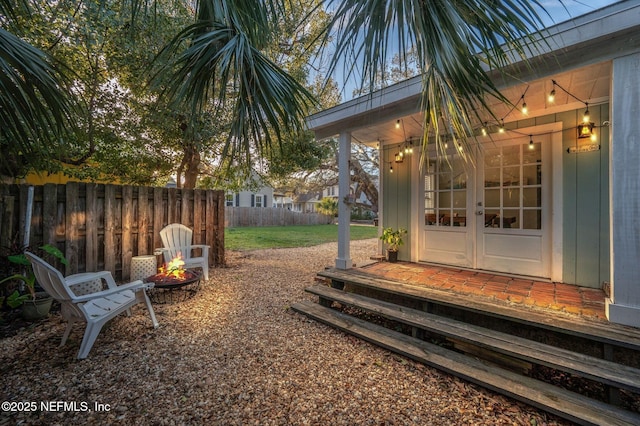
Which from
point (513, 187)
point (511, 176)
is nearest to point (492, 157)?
point (511, 176)

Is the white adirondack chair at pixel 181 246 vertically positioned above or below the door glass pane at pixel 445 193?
below

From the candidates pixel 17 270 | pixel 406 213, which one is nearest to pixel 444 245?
pixel 406 213

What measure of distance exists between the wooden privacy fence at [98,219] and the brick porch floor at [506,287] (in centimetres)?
369

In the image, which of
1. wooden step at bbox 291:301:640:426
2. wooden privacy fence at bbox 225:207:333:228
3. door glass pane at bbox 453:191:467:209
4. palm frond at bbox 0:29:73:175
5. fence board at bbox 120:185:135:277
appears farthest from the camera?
wooden privacy fence at bbox 225:207:333:228

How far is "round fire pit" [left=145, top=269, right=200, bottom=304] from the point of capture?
315cm

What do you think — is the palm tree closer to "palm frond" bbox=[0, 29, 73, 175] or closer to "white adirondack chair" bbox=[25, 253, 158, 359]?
"palm frond" bbox=[0, 29, 73, 175]

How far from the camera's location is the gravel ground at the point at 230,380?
5.40ft

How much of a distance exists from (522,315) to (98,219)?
17.7 ft

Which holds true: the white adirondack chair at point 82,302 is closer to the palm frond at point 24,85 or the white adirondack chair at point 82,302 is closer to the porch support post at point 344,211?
the palm frond at point 24,85

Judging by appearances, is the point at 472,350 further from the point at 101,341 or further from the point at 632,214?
the point at 101,341

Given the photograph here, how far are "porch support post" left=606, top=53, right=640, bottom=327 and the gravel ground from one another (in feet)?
4.05

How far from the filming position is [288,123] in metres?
2.04

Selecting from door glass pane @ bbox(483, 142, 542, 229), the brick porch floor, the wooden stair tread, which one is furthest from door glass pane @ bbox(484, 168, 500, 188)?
the wooden stair tread

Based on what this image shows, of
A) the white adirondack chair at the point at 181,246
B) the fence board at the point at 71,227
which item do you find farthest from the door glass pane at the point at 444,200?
the fence board at the point at 71,227
